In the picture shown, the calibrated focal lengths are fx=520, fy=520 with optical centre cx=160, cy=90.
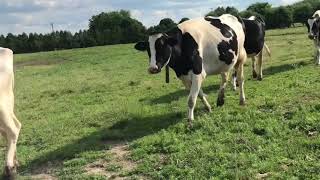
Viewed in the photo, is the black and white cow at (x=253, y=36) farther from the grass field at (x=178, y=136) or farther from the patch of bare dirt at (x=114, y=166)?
the patch of bare dirt at (x=114, y=166)

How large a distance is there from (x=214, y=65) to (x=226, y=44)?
564 mm

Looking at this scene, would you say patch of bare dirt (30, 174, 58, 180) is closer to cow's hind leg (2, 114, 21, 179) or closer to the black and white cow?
cow's hind leg (2, 114, 21, 179)

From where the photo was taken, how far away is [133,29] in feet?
274

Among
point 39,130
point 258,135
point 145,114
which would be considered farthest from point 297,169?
point 39,130

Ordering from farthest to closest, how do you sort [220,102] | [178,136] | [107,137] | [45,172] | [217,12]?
[217,12]
[220,102]
[107,137]
[178,136]
[45,172]

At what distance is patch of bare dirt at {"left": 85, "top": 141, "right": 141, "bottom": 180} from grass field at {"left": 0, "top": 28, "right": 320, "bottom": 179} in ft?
0.05

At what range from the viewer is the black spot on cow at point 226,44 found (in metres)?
11.6

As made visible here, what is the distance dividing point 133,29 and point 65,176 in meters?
75.9

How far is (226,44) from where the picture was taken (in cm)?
1169

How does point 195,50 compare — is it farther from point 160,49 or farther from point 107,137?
point 107,137

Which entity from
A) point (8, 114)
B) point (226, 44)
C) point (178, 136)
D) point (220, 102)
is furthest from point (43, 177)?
point (226, 44)

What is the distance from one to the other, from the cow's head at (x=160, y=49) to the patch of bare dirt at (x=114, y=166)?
75.6 inches

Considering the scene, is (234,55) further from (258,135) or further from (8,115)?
(8,115)

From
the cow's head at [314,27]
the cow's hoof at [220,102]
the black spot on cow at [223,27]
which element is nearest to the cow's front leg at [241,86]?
the cow's hoof at [220,102]
